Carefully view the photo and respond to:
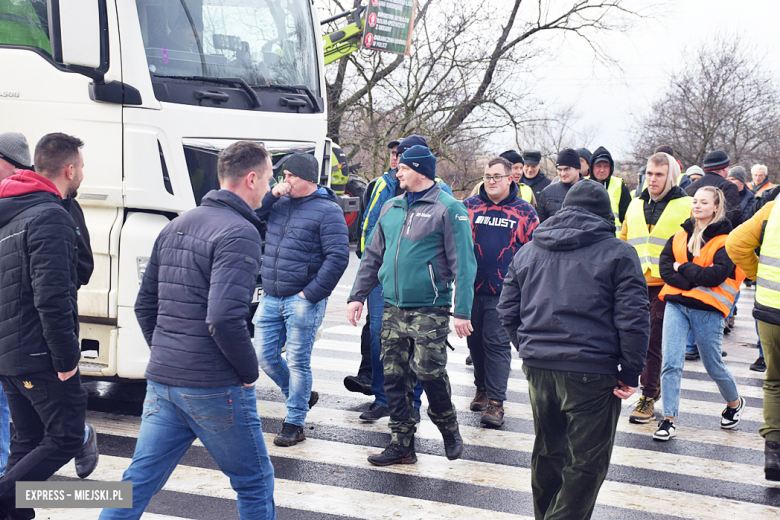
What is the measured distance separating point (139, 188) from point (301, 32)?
7.63ft

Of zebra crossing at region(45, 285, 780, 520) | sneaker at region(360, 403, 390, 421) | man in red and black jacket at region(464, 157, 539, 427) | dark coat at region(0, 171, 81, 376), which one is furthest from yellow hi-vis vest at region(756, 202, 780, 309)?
dark coat at region(0, 171, 81, 376)

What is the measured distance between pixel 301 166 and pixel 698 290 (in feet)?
9.83

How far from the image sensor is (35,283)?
3350 millimetres

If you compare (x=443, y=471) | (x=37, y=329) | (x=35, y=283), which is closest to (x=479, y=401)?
(x=443, y=471)

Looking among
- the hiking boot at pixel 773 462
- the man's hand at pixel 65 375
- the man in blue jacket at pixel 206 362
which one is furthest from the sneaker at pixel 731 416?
the man's hand at pixel 65 375

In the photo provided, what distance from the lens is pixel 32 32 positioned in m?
5.02

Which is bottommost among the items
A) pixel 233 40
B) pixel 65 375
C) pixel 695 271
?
pixel 65 375

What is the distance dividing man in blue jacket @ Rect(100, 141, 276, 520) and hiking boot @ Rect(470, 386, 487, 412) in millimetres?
3183

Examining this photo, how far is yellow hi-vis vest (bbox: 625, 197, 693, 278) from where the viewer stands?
5.65 meters

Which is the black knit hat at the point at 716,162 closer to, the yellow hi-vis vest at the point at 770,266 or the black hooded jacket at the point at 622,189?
the black hooded jacket at the point at 622,189

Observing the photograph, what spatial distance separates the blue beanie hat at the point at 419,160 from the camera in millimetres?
4668

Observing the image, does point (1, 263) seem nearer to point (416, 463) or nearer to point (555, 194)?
point (416, 463)

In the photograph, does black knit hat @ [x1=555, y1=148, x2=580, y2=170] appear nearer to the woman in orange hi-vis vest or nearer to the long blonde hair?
the woman in orange hi-vis vest

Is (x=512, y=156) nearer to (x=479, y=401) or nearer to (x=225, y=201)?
(x=479, y=401)
